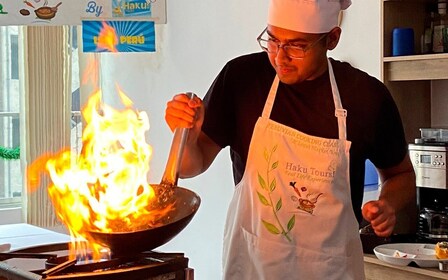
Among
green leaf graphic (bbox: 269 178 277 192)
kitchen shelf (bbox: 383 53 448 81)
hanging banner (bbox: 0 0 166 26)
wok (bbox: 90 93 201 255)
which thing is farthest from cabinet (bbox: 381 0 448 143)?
hanging banner (bbox: 0 0 166 26)

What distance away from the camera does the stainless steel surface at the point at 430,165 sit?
2689mm

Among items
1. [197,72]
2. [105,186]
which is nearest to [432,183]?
[105,186]

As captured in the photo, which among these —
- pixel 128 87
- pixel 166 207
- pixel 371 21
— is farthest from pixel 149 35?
pixel 166 207

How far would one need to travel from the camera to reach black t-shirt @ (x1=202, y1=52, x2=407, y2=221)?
1846 mm

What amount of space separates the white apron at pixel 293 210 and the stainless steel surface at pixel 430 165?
942 mm

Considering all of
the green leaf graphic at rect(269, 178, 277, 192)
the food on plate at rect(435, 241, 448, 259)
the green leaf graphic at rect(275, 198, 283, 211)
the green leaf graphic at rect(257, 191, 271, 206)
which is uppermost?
the green leaf graphic at rect(269, 178, 277, 192)

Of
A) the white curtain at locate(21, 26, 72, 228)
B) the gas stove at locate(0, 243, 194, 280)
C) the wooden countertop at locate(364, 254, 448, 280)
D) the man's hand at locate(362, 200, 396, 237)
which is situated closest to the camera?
the gas stove at locate(0, 243, 194, 280)

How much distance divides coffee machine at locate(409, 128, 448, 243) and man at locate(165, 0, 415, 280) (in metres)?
0.84

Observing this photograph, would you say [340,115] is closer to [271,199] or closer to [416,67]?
[271,199]

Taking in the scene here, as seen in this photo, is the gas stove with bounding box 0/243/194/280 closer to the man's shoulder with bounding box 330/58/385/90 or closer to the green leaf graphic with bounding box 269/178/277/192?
the green leaf graphic with bounding box 269/178/277/192

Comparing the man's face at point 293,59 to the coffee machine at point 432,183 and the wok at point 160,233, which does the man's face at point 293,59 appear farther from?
the coffee machine at point 432,183

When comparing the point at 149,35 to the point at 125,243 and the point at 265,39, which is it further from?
the point at 125,243

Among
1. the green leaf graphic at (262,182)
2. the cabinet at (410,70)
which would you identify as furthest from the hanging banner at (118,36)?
the green leaf graphic at (262,182)

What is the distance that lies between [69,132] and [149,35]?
108cm
